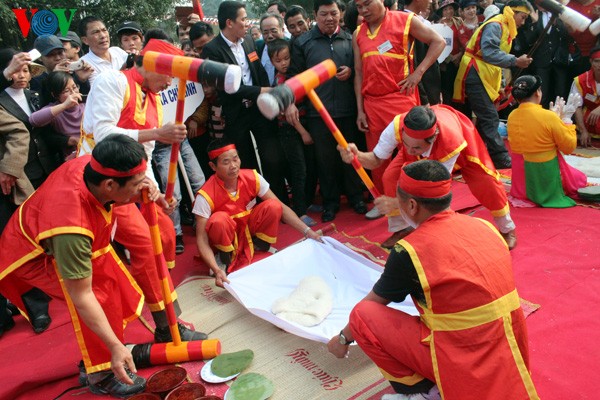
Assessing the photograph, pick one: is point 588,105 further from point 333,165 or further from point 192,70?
point 192,70

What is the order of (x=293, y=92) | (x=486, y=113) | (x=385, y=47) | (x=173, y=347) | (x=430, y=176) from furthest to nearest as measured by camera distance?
(x=486, y=113) < (x=385, y=47) < (x=173, y=347) < (x=293, y=92) < (x=430, y=176)

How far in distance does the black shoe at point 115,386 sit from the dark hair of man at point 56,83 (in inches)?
85.8

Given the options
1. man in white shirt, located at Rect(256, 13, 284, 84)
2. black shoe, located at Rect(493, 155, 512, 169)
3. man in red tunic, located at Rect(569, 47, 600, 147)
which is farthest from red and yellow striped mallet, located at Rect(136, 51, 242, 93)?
man in red tunic, located at Rect(569, 47, 600, 147)

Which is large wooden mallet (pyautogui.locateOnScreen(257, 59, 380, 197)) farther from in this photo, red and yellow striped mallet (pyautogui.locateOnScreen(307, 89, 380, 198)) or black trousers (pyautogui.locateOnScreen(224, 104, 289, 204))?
black trousers (pyautogui.locateOnScreen(224, 104, 289, 204))

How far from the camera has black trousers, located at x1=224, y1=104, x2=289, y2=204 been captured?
4285mm

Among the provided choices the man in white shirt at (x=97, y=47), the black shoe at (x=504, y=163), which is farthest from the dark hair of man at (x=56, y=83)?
the black shoe at (x=504, y=163)

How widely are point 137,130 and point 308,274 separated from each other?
55.5 inches

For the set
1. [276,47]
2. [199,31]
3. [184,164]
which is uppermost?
[199,31]

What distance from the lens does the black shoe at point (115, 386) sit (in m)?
2.43

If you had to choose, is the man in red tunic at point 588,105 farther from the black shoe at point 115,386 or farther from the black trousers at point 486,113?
the black shoe at point 115,386

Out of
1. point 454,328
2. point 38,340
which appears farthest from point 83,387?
point 454,328

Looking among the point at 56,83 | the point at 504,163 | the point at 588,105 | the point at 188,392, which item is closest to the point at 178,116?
the point at 188,392

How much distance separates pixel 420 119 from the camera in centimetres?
295

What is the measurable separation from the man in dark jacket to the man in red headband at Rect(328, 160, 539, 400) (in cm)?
239
